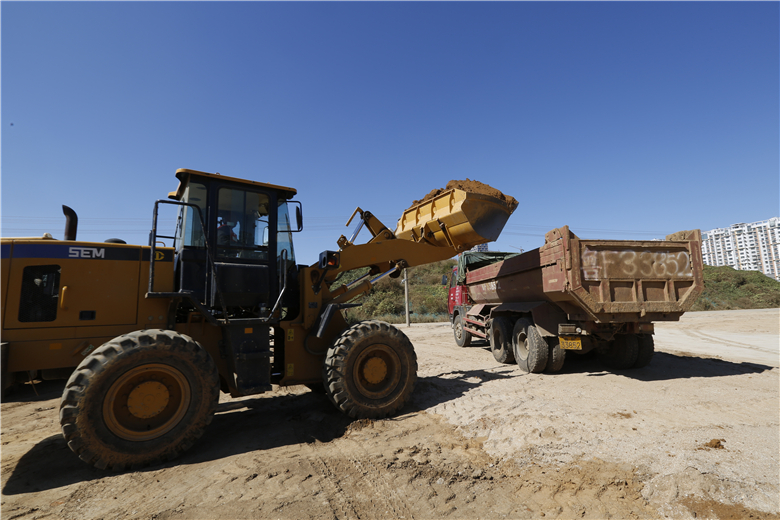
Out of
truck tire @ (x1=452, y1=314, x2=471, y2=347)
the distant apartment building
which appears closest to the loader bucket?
truck tire @ (x1=452, y1=314, x2=471, y2=347)

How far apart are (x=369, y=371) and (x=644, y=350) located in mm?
5710

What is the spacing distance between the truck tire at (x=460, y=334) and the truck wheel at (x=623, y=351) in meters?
4.86

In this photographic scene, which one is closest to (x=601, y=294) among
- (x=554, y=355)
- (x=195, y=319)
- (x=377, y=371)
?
(x=554, y=355)

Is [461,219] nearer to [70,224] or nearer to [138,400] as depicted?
[138,400]

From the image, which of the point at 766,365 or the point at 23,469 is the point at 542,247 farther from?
the point at 23,469

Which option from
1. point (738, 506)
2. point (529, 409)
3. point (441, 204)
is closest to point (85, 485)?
point (529, 409)

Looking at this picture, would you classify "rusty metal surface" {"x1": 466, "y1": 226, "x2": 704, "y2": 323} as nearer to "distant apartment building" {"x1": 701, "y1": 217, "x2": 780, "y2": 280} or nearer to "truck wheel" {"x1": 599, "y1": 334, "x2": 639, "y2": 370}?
"truck wheel" {"x1": 599, "y1": 334, "x2": 639, "y2": 370}

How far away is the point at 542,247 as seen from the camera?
7.39 m

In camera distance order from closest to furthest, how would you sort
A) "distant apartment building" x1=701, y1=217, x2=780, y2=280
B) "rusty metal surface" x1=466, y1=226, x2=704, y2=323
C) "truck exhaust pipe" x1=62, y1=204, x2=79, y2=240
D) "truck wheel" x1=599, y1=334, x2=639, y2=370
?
1. "truck exhaust pipe" x1=62, y1=204, x2=79, y2=240
2. "rusty metal surface" x1=466, y1=226, x2=704, y2=323
3. "truck wheel" x1=599, y1=334, x2=639, y2=370
4. "distant apartment building" x1=701, y1=217, x2=780, y2=280

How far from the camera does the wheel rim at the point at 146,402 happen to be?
3.78 meters

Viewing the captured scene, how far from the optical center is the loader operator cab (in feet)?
15.5

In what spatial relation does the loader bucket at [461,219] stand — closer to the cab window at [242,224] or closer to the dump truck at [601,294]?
the dump truck at [601,294]

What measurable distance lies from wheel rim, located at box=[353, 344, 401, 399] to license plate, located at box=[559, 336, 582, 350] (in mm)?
3411

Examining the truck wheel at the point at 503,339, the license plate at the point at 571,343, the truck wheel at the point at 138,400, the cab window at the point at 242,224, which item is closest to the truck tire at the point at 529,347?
the truck wheel at the point at 503,339
